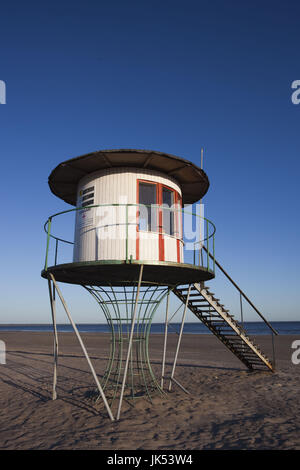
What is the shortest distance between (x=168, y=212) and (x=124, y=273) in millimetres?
2275

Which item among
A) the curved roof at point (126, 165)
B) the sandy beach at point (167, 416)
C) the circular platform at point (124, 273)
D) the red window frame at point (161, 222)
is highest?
the curved roof at point (126, 165)

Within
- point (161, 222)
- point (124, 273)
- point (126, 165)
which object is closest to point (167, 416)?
point (124, 273)

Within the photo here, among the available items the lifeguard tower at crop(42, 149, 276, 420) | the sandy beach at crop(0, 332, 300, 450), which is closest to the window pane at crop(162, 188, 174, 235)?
the lifeguard tower at crop(42, 149, 276, 420)

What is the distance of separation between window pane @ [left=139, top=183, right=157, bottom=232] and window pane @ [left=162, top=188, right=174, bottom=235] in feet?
1.37

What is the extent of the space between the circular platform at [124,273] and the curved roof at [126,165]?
2.86 metres

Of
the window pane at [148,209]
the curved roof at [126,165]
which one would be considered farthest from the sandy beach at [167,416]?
the curved roof at [126,165]

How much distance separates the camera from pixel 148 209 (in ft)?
32.3

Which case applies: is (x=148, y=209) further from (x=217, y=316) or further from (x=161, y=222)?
(x=217, y=316)

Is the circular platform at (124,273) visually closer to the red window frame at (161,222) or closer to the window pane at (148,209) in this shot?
the red window frame at (161,222)

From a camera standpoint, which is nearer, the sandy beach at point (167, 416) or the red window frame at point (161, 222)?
the sandy beach at point (167, 416)

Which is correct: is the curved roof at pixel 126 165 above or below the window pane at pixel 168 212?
above

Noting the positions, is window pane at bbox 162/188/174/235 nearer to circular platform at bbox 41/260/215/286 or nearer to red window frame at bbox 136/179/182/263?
red window frame at bbox 136/179/182/263

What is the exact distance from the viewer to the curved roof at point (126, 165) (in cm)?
910
